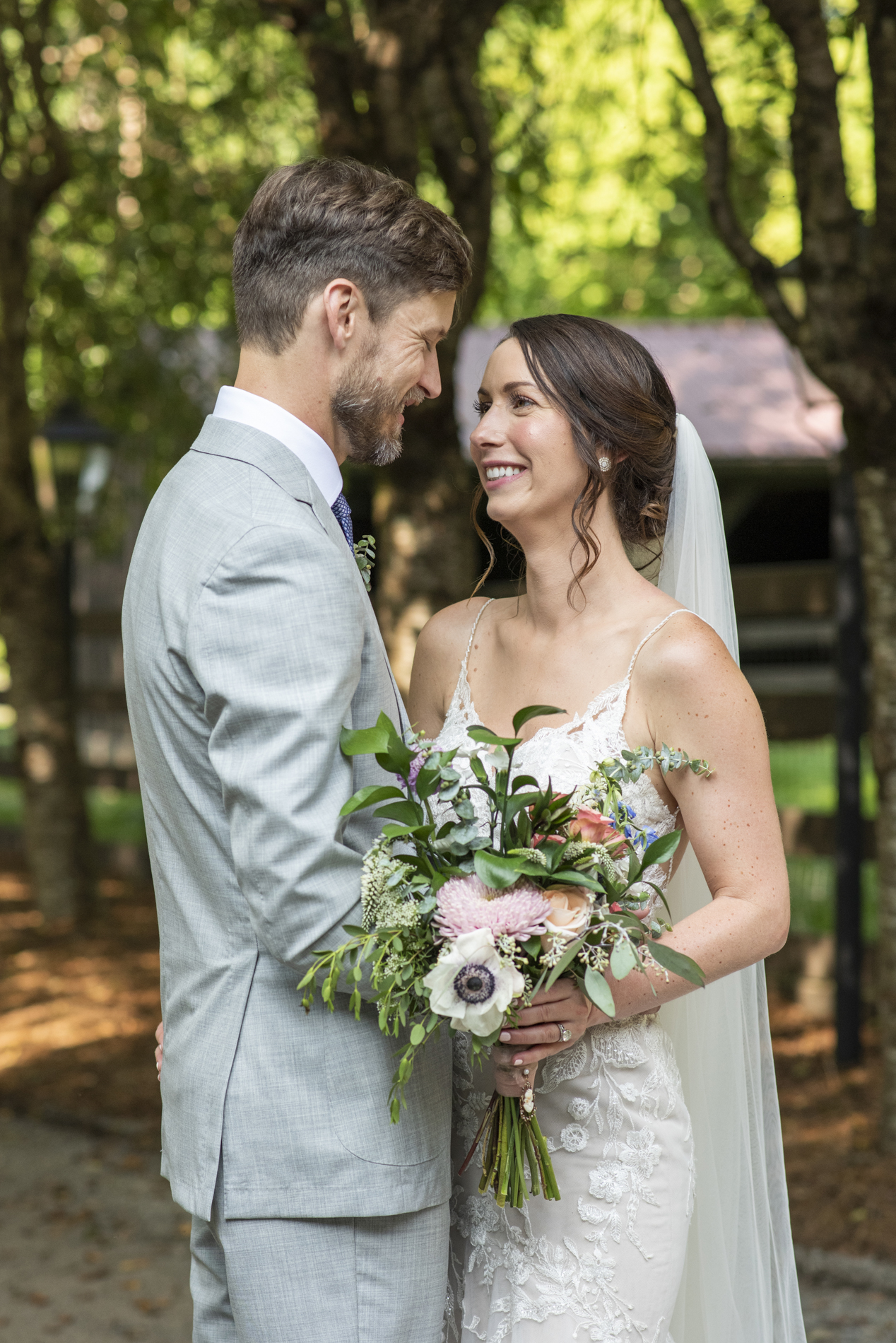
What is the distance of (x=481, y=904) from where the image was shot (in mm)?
1884

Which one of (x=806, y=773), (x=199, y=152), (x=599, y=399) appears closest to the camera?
(x=599, y=399)

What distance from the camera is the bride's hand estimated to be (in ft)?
6.63

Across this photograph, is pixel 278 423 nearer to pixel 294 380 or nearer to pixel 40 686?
pixel 294 380

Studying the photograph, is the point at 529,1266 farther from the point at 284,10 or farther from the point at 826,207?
the point at 284,10

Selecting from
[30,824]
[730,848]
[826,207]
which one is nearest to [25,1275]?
Answer: [730,848]

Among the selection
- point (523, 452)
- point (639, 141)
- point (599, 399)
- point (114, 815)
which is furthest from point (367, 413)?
point (114, 815)

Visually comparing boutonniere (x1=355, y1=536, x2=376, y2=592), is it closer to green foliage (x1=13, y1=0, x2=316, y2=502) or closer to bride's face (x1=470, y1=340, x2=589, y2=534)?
bride's face (x1=470, y1=340, x2=589, y2=534)

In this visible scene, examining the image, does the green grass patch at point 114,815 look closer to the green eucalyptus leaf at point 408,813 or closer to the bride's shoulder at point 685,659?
the bride's shoulder at point 685,659

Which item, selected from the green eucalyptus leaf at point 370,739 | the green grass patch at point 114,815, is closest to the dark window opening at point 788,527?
the green grass patch at point 114,815

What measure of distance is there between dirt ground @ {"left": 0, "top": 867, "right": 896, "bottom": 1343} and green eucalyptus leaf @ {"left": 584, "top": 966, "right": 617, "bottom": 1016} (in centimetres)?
276

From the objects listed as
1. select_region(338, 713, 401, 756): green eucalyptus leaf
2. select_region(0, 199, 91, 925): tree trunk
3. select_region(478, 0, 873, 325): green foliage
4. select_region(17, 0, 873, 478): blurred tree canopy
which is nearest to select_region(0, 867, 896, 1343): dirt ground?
select_region(0, 199, 91, 925): tree trunk

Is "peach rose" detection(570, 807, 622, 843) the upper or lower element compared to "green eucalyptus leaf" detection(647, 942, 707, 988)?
upper

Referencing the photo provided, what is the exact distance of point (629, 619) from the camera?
8.59ft

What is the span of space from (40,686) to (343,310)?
6683 millimetres
